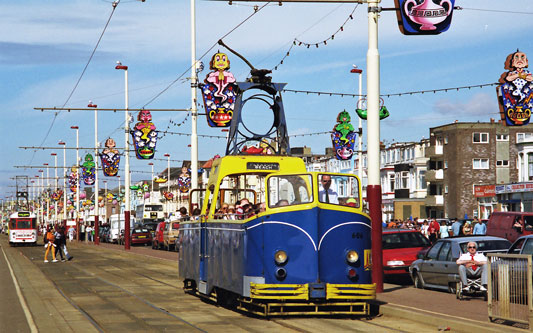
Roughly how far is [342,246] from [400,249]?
11394 mm

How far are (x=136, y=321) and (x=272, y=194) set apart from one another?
3209 millimetres

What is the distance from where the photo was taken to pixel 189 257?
21.0 m

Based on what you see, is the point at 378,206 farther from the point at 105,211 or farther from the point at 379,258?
the point at 105,211

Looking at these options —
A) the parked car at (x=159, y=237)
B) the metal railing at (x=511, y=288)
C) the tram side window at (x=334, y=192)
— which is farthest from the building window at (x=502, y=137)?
the metal railing at (x=511, y=288)

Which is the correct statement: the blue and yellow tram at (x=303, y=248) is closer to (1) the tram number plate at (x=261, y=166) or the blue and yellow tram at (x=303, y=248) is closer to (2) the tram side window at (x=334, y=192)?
(2) the tram side window at (x=334, y=192)

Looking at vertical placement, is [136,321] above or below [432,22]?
below

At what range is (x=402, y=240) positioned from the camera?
2755 centimetres

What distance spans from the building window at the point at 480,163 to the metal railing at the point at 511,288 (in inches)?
2943

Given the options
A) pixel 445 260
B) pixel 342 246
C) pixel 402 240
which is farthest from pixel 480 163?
pixel 342 246

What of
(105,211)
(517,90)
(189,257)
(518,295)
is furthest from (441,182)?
(105,211)

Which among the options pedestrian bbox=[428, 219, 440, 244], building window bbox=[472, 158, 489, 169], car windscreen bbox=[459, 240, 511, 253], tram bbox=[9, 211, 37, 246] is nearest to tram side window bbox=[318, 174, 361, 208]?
car windscreen bbox=[459, 240, 511, 253]

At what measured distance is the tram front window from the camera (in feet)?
51.4

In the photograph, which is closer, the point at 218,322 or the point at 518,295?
the point at 518,295

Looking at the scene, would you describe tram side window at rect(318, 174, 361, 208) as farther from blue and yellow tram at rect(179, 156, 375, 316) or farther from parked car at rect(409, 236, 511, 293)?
parked car at rect(409, 236, 511, 293)
